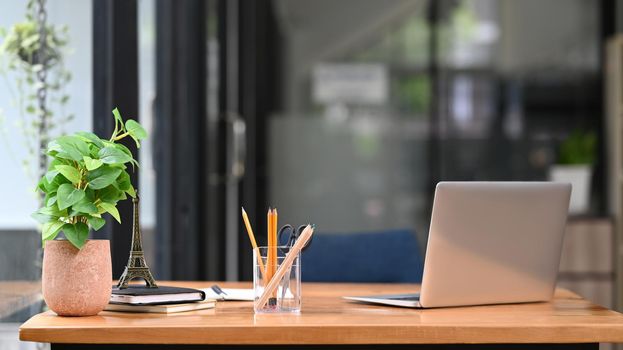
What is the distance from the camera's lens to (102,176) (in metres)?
1.89

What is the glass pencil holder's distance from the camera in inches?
79.0

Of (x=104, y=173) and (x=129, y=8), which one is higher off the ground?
(x=129, y=8)

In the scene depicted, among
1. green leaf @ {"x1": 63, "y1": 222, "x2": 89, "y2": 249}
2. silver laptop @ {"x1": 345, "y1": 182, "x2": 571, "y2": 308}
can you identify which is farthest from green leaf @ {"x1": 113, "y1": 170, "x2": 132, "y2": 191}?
silver laptop @ {"x1": 345, "y1": 182, "x2": 571, "y2": 308}

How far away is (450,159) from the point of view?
6000mm

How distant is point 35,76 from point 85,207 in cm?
83

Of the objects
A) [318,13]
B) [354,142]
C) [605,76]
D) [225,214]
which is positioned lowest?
[225,214]

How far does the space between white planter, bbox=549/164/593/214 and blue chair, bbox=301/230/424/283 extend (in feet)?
9.60

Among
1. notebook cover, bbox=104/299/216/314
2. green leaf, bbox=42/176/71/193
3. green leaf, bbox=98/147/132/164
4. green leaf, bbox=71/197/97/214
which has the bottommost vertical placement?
notebook cover, bbox=104/299/216/314

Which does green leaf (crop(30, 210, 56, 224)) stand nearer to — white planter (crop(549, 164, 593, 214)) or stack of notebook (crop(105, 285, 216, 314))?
A: stack of notebook (crop(105, 285, 216, 314))

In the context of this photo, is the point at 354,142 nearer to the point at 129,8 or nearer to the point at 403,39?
the point at 403,39

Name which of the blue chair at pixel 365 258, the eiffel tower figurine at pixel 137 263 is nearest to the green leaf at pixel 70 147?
the eiffel tower figurine at pixel 137 263

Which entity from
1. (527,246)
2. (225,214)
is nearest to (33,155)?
(527,246)

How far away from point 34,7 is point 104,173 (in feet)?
2.85

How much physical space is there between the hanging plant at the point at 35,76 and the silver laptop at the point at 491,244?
986mm
